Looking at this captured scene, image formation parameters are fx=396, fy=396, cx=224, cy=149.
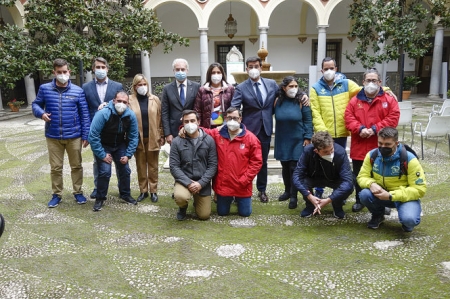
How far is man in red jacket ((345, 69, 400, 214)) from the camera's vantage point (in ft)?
14.2

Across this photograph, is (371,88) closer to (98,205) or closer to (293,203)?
(293,203)

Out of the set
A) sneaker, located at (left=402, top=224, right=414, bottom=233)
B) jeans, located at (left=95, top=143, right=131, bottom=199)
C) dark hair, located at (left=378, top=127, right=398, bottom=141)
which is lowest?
sneaker, located at (left=402, top=224, right=414, bottom=233)

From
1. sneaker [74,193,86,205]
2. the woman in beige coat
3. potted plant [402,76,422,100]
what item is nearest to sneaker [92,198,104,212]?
sneaker [74,193,86,205]

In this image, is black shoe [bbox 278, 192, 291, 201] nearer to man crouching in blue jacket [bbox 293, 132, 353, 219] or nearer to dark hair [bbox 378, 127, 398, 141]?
man crouching in blue jacket [bbox 293, 132, 353, 219]

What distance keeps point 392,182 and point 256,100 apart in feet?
5.67

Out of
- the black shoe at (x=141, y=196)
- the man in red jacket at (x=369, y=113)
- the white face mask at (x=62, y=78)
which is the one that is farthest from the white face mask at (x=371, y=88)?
the white face mask at (x=62, y=78)

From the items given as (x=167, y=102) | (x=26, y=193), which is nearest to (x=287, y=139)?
(x=167, y=102)

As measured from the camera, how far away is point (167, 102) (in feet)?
15.6

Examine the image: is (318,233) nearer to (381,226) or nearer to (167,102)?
(381,226)

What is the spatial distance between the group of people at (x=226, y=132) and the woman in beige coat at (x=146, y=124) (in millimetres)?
12

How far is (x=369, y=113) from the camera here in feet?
14.4

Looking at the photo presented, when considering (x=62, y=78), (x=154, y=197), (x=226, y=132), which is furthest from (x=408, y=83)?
(x=62, y=78)

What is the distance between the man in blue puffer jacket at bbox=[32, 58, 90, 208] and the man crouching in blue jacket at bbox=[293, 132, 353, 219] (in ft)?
8.56

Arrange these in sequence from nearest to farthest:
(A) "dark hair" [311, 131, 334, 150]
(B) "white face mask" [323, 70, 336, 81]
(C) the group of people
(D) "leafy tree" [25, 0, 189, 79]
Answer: (A) "dark hair" [311, 131, 334, 150]
(C) the group of people
(B) "white face mask" [323, 70, 336, 81]
(D) "leafy tree" [25, 0, 189, 79]
